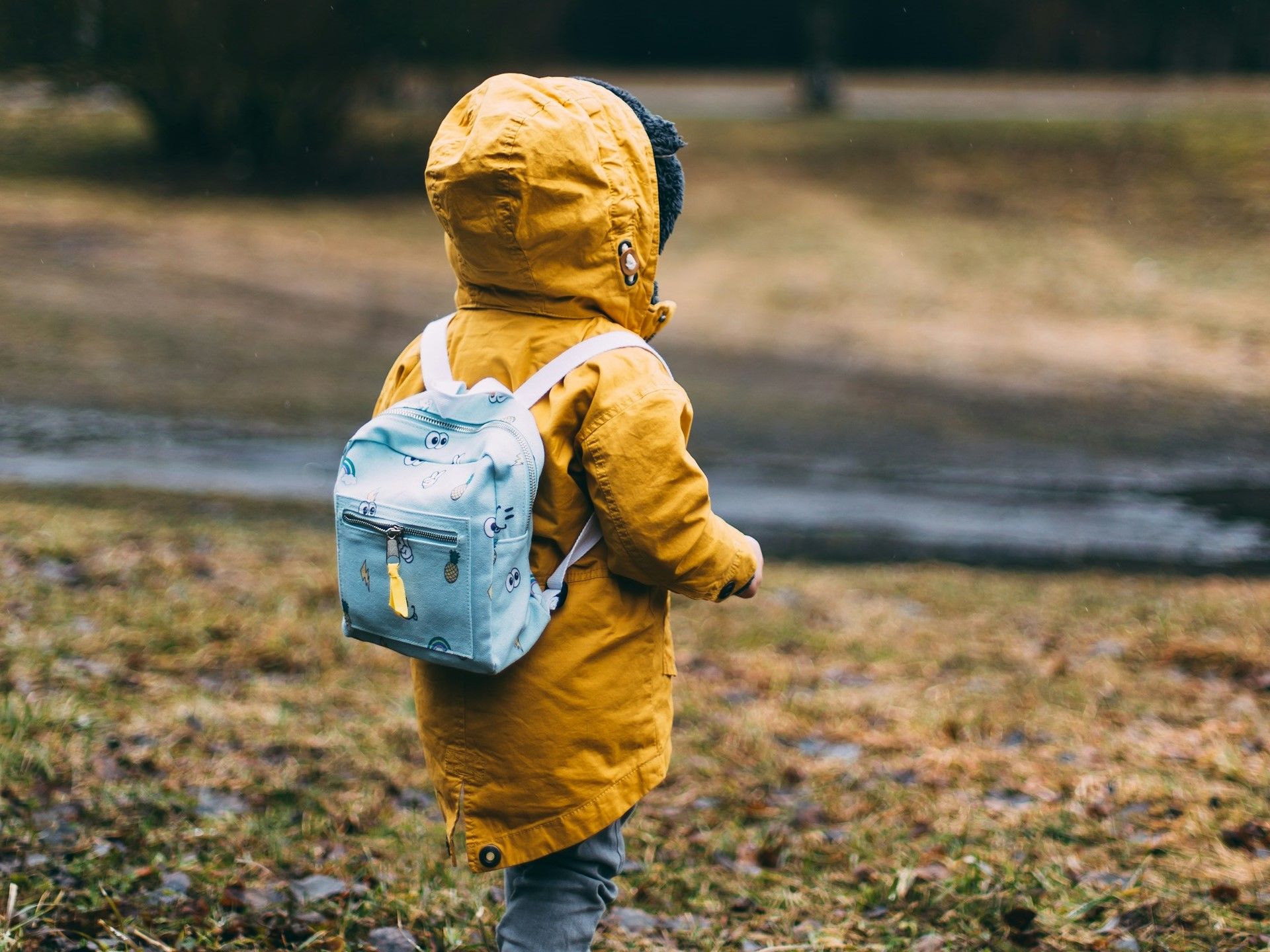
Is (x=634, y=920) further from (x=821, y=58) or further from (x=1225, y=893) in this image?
(x=821, y=58)

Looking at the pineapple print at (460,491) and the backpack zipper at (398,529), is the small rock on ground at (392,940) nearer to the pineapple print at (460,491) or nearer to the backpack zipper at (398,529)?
the backpack zipper at (398,529)

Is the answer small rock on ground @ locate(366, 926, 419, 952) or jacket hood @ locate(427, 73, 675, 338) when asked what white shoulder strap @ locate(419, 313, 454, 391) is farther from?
small rock on ground @ locate(366, 926, 419, 952)

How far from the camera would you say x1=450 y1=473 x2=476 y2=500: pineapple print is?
2.01 m

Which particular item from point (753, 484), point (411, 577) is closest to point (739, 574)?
point (411, 577)

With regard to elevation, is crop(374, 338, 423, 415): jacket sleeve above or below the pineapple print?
above

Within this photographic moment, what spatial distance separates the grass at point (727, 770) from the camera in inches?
118

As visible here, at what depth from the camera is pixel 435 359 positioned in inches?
89.5

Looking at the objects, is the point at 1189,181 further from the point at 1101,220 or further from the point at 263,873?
the point at 263,873

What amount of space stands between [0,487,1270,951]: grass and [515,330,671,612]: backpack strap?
1.14 m

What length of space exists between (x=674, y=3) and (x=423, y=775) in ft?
80.7

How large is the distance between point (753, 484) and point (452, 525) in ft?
20.1

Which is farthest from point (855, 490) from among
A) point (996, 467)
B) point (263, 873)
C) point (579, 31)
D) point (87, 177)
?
point (579, 31)

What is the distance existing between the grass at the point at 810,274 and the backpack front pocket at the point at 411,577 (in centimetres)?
703

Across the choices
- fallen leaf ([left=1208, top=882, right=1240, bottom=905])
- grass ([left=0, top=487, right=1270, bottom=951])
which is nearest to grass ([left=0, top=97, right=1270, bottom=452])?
grass ([left=0, top=487, right=1270, bottom=951])
